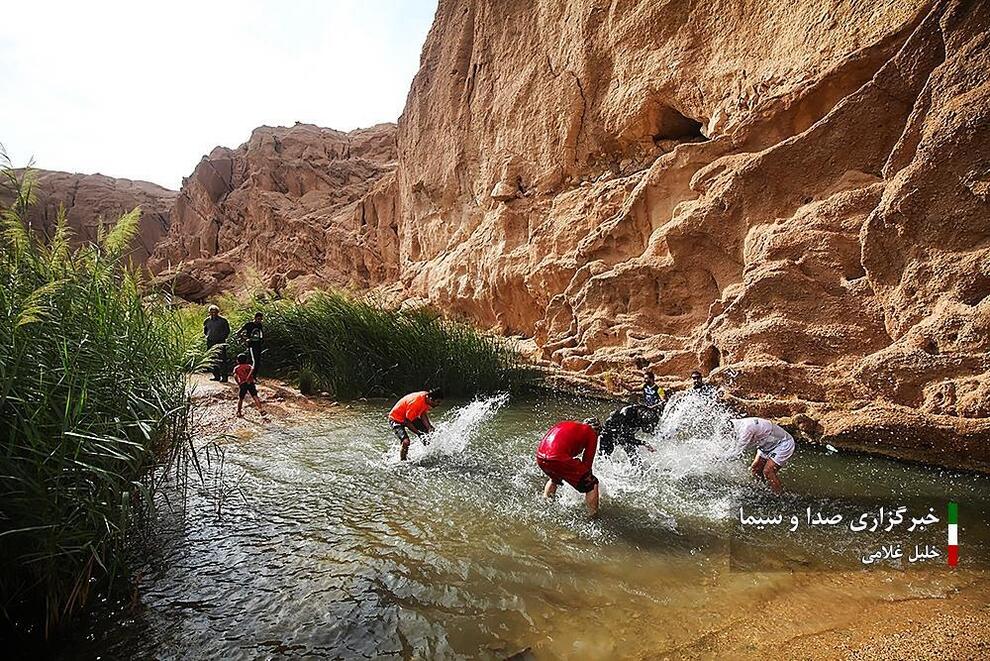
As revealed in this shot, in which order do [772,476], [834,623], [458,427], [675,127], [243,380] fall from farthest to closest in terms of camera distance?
[675,127], [243,380], [458,427], [772,476], [834,623]

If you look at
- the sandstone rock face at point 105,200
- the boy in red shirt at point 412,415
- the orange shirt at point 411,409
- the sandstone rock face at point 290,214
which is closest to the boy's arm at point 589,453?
the boy in red shirt at point 412,415

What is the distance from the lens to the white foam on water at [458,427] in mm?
6238

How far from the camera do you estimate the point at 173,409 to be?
3.06 metres

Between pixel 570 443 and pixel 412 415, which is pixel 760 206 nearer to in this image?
pixel 570 443

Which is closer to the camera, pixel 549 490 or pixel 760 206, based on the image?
pixel 549 490

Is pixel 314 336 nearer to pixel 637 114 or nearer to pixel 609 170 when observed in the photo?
pixel 609 170

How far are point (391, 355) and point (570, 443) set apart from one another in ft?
20.6

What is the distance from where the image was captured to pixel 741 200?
25.2 ft

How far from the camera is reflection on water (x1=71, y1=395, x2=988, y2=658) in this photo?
104 inches

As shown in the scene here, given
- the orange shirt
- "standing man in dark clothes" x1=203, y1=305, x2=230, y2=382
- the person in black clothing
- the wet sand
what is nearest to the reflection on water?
the wet sand

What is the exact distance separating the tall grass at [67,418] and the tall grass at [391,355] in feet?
21.6

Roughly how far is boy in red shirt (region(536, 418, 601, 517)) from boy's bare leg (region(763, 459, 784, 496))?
1863mm

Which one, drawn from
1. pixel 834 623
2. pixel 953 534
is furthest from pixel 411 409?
pixel 953 534

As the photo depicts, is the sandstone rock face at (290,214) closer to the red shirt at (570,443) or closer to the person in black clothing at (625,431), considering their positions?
the person in black clothing at (625,431)
